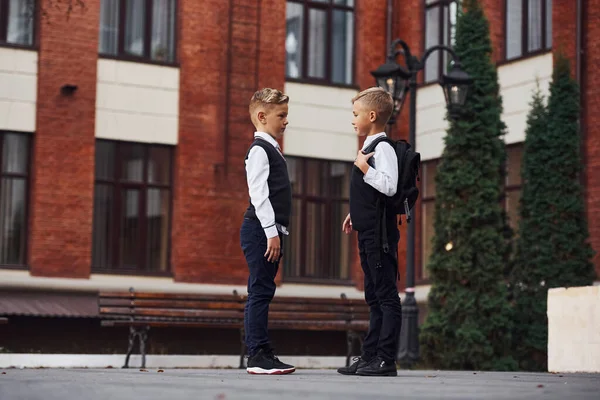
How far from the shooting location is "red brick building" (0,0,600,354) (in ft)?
71.2

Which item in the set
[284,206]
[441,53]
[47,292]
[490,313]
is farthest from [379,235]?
[441,53]

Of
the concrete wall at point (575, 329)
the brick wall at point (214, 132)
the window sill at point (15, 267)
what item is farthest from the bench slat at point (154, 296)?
the concrete wall at point (575, 329)

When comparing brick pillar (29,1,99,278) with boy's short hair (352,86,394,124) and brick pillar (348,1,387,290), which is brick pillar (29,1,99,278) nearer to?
brick pillar (348,1,387,290)

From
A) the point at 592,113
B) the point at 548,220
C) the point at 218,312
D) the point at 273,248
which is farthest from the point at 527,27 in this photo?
the point at 273,248

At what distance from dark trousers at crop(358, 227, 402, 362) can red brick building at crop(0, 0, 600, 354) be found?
12.2 m

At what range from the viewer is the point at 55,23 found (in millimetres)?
21938

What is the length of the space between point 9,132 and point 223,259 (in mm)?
4119

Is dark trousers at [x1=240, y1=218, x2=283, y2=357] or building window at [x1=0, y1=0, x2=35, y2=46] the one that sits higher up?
building window at [x1=0, y1=0, x2=35, y2=46]

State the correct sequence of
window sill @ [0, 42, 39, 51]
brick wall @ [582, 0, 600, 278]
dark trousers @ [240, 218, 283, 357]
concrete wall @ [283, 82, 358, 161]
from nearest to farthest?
dark trousers @ [240, 218, 283, 357], brick wall @ [582, 0, 600, 278], window sill @ [0, 42, 39, 51], concrete wall @ [283, 82, 358, 161]

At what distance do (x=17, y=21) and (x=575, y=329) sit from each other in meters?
12.0

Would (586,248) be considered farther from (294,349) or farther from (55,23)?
(55,23)

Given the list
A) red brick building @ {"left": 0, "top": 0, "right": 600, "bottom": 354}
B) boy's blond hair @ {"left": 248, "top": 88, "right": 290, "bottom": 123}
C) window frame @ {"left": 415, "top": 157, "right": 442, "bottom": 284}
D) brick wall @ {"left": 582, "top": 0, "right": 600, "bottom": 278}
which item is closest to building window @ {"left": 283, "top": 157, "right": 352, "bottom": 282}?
red brick building @ {"left": 0, "top": 0, "right": 600, "bottom": 354}

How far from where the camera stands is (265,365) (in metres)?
9.24

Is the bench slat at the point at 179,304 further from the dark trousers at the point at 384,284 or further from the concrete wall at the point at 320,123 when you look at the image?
the dark trousers at the point at 384,284
